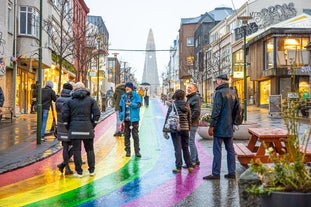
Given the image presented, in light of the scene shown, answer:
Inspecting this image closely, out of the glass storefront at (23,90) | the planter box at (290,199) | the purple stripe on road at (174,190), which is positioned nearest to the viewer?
the planter box at (290,199)

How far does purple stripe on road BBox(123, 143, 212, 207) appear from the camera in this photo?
684 cm

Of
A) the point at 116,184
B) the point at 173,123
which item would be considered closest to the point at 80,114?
the point at 116,184

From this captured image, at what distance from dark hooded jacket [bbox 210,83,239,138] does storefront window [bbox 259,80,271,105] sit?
36594 mm

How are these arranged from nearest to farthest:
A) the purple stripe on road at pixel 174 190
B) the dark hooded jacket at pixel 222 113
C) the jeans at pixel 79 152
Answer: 1. the purple stripe on road at pixel 174 190
2. the dark hooded jacket at pixel 222 113
3. the jeans at pixel 79 152

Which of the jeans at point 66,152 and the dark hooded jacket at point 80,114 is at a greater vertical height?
the dark hooded jacket at point 80,114

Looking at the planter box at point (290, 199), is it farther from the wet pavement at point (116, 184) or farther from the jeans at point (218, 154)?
the jeans at point (218, 154)

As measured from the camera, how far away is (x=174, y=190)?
767cm

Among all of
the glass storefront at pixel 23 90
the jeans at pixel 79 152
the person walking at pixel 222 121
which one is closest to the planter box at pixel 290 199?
the person walking at pixel 222 121

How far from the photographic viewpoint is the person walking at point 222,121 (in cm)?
835

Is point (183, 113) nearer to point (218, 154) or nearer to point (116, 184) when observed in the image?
point (218, 154)

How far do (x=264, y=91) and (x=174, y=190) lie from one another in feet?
130

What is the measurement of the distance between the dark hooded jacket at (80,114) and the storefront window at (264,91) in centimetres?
3694

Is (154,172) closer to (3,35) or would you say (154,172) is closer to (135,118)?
(135,118)

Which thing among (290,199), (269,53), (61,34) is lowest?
(290,199)
